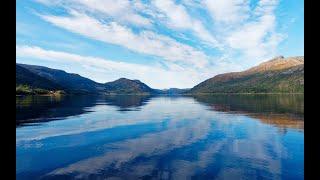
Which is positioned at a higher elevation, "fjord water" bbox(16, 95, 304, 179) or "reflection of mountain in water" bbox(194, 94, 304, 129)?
"reflection of mountain in water" bbox(194, 94, 304, 129)

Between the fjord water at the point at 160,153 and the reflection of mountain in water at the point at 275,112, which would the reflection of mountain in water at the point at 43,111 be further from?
the reflection of mountain in water at the point at 275,112

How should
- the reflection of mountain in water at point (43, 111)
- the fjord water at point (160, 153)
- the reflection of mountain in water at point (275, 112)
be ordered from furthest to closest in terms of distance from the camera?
the reflection of mountain in water at point (43, 111)
the reflection of mountain in water at point (275, 112)
the fjord water at point (160, 153)

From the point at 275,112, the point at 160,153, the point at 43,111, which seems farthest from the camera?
the point at 43,111

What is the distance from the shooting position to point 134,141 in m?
37.9

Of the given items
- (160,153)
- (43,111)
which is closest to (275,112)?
(160,153)

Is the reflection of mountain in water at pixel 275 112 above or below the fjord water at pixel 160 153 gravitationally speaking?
above

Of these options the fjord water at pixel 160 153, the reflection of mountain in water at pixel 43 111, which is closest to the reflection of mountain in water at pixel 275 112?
the fjord water at pixel 160 153

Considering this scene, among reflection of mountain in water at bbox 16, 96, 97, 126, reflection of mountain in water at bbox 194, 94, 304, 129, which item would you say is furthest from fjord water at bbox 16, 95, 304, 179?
reflection of mountain in water at bbox 16, 96, 97, 126

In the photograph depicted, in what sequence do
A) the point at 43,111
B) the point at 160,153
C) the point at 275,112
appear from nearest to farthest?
the point at 160,153, the point at 275,112, the point at 43,111

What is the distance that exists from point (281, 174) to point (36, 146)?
26.1m

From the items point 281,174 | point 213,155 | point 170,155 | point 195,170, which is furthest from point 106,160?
point 281,174

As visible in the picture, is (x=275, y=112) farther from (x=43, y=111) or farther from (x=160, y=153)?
(x=43, y=111)

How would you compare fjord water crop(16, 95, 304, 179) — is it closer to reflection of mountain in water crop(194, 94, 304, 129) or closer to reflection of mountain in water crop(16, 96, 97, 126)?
reflection of mountain in water crop(194, 94, 304, 129)
